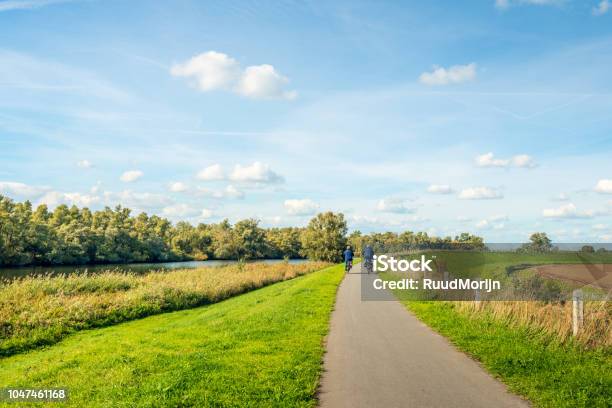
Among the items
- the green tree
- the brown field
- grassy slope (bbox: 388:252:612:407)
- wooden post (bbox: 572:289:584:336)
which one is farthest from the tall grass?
the green tree

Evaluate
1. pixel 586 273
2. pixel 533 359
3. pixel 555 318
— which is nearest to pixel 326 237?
pixel 586 273

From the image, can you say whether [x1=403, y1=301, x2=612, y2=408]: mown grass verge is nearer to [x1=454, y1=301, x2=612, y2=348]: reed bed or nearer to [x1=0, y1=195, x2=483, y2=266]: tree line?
[x1=454, y1=301, x2=612, y2=348]: reed bed

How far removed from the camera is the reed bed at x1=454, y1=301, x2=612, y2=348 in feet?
33.0

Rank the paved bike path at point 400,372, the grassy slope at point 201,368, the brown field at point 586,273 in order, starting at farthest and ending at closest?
the brown field at point 586,273 → the grassy slope at point 201,368 → the paved bike path at point 400,372

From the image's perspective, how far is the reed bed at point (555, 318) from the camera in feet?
33.0

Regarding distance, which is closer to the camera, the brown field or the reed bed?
the reed bed

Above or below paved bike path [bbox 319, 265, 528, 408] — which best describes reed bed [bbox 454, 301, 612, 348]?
above

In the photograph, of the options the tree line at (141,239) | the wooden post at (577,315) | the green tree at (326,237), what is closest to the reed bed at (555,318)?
the wooden post at (577,315)

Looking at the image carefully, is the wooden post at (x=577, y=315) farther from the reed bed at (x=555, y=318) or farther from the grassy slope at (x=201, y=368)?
the grassy slope at (x=201, y=368)

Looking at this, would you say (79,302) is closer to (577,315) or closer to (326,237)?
(577,315)

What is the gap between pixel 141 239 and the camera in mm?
99375

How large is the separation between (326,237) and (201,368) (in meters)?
63.0

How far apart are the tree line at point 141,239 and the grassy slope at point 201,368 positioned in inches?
688

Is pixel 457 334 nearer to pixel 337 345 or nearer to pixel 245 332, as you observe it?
pixel 337 345
